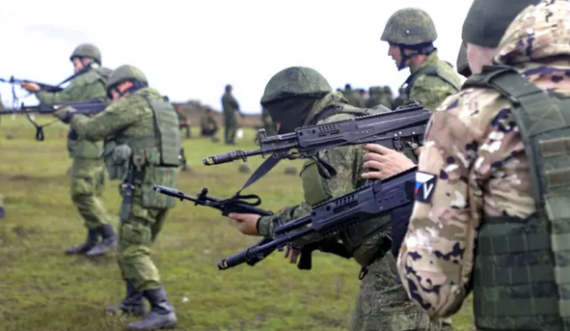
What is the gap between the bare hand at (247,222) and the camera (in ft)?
12.8

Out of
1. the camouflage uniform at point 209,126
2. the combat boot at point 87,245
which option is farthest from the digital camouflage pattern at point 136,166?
the camouflage uniform at point 209,126

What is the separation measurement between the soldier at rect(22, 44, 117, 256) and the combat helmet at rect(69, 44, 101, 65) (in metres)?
0.33

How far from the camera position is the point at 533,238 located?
6.74 ft

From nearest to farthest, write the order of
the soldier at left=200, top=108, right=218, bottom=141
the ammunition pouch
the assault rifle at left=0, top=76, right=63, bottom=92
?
the ammunition pouch, the assault rifle at left=0, top=76, right=63, bottom=92, the soldier at left=200, top=108, right=218, bottom=141

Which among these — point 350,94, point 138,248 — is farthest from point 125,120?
point 350,94

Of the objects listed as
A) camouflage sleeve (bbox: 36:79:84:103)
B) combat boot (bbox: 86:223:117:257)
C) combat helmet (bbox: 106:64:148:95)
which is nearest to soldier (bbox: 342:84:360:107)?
camouflage sleeve (bbox: 36:79:84:103)

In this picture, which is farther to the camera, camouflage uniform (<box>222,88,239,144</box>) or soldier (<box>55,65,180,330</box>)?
camouflage uniform (<box>222,88,239,144</box>)

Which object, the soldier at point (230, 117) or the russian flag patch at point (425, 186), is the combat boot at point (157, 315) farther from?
the soldier at point (230, 117)

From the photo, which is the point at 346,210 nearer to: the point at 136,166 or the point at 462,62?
the point at 462,62

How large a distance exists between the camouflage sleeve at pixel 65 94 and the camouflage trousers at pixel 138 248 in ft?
11.4

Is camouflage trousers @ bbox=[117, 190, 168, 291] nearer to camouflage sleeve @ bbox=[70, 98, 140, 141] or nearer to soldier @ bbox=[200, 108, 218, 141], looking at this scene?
camouflage sleeve @ bbox=[70, 98, 140, 141]

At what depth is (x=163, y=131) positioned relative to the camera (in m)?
6.52

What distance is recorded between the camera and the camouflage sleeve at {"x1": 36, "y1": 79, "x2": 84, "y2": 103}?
9.26 meters

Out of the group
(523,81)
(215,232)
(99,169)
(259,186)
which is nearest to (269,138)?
(523,81)
